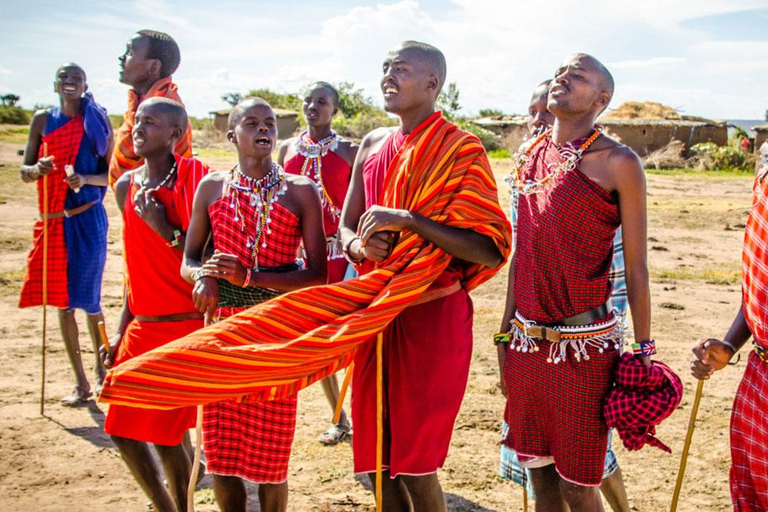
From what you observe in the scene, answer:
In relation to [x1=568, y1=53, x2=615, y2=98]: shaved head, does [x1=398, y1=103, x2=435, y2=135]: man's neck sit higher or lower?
lower

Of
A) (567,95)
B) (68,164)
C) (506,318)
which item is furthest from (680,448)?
(68,164)

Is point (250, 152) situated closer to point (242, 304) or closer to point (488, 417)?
point (242, 304)

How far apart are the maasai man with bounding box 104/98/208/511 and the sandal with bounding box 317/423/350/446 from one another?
1508 millimetres

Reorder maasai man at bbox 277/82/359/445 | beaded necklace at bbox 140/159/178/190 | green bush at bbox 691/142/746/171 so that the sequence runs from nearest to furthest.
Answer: beaded necklace at bbox 140/159/178/190 → maasai man at bbox 277/82/359/445 → green bush at bbox 691/142/746/171

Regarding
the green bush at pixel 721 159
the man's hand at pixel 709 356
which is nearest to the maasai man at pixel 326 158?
the man's hand at pixel 709 356

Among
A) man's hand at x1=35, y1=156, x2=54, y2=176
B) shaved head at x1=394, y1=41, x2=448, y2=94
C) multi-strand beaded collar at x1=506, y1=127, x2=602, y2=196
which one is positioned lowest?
man's hand at x1=35, y1=156, x2=54, y2=176

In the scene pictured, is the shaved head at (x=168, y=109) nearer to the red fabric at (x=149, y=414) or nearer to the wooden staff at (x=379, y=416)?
the red fabric at (x=149, y=414)

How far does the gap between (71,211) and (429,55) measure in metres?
3.80

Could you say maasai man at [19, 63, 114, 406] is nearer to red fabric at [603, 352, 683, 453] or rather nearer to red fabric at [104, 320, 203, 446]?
red fabric at [104, 320, 203, 446]

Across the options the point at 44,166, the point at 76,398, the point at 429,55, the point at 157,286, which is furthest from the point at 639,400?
the point at 44,166

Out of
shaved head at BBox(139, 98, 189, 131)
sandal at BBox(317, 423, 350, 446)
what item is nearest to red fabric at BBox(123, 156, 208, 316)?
shaved head at BBox(139, 98, 189, 131)

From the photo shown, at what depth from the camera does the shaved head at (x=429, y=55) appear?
10.5 ft

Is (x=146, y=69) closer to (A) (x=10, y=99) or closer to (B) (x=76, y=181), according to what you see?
(B) (x=76, y=181)

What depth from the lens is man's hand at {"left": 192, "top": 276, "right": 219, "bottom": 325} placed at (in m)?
3.40
